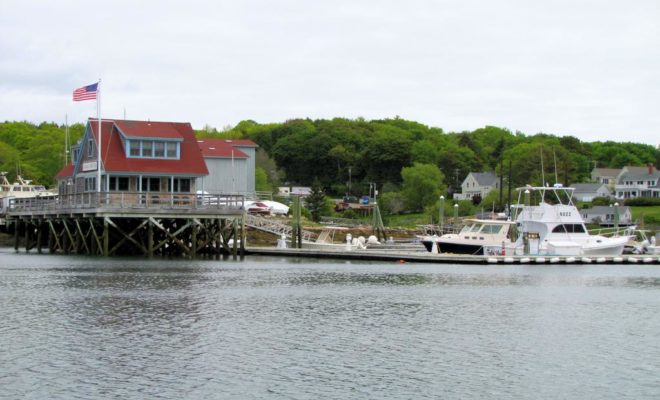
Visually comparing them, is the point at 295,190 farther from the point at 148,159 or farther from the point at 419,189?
the point at 148,159

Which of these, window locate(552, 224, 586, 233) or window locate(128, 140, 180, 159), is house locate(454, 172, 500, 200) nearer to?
window locate(552, 224, 586, 233)

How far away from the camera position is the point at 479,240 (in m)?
58.6

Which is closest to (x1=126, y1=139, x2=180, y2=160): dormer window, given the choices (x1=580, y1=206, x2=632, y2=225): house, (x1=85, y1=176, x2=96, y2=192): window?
(x1=85, y1=176, x2=96, y2=192): window

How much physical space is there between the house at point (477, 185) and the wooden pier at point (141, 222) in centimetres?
8110

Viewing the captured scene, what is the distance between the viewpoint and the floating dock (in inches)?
2119

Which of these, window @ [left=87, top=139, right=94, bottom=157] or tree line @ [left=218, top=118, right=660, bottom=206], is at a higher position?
tree line @ [left=218, top=118, right=660, bottom=206]

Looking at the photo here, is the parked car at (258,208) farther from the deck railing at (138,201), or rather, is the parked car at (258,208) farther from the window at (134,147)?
the deck railing at (138,201)

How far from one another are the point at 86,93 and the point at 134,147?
4432mm

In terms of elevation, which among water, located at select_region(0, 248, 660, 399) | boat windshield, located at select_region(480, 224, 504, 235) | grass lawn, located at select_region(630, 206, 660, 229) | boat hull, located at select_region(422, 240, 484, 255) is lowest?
water, located at select_region(0, 248, 660, 399)

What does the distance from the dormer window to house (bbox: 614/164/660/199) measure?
9835 centimetres

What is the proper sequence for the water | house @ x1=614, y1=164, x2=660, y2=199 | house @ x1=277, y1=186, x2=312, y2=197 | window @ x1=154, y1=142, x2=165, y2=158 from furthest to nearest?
house @ x1=614, y1=164, x2=660, y2=199 < house @ x1=277, y1=186, x2=312, y2=197 < window @ x1=154, y1=142, x2=165, y2=158 < the water

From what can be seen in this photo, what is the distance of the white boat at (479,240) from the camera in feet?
191

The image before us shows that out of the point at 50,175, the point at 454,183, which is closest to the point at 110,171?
the point at 50,175

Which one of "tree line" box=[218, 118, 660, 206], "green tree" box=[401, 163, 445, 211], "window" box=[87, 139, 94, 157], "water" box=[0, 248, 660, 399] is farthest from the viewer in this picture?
"tree line" box=[218, 118, 660, 206]
